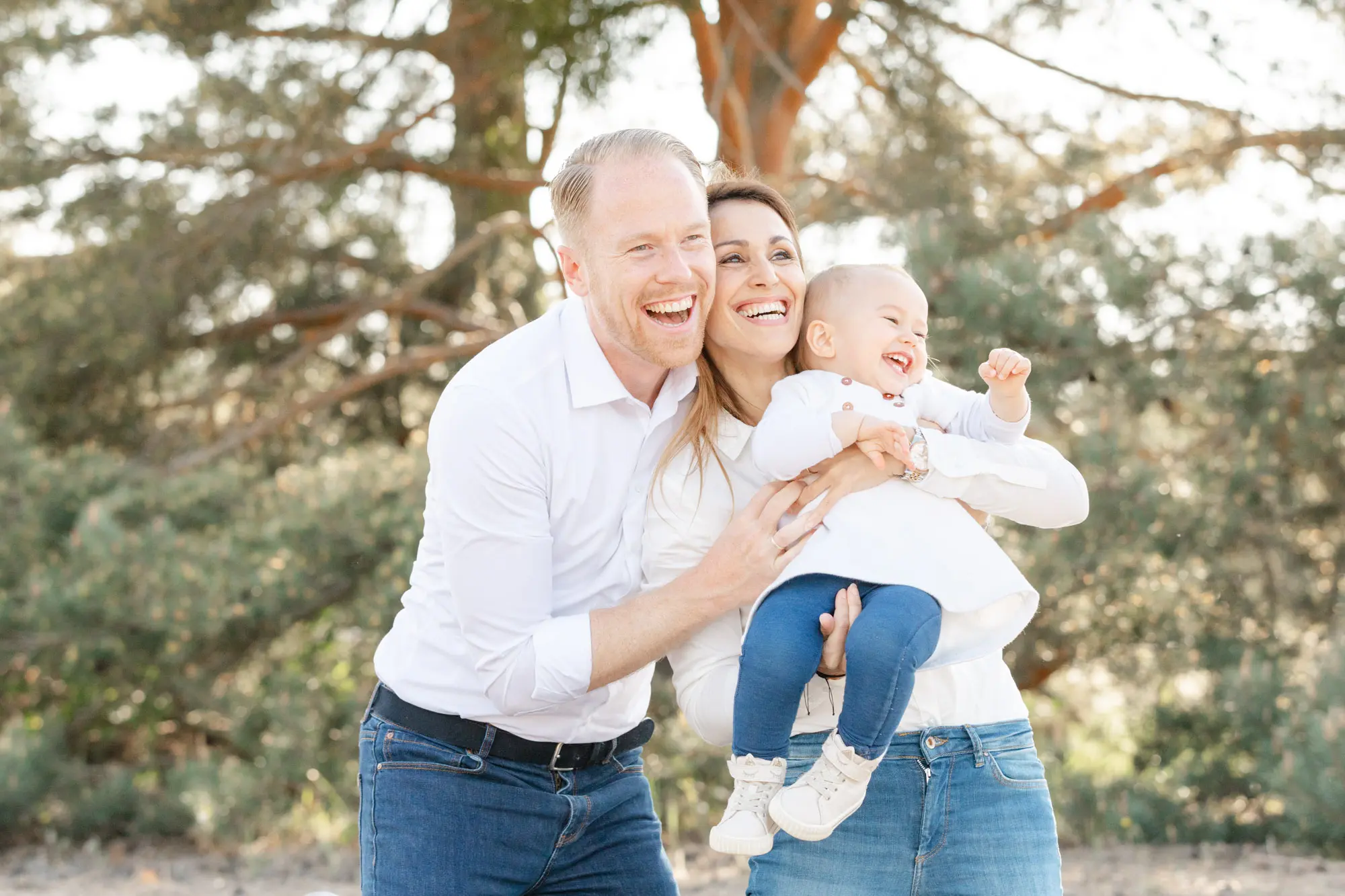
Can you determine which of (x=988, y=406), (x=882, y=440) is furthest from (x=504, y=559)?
(x=988, y=406)

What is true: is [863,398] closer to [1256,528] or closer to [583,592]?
[583,592]

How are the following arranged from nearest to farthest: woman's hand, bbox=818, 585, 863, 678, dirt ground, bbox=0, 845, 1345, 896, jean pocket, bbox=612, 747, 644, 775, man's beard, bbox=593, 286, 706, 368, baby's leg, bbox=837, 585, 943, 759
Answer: baby's leg, bbox=837, 585, 943, 759 → woman's hand, bbox=818, 585, 863, 678 → man's beard, bbox=593, 286, 706, 368 → jean pocket, bbox=612, 747, 644, 775 → dirt ground, bbox=0, 845, 1345, 896

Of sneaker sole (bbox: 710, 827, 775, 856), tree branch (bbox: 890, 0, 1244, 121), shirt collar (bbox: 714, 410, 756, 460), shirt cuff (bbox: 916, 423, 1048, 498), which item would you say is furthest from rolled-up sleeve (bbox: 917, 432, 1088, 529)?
tree branch (bbox: 890, 0, 1244, 121)

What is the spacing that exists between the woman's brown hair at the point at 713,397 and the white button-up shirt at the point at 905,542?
0.39ft

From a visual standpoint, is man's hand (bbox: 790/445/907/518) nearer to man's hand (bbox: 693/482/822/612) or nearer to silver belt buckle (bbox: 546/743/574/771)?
man's hand (bbox: 693/482/822/612)

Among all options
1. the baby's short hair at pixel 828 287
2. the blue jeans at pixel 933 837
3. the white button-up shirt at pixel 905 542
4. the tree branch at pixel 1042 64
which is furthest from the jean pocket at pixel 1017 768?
the tree branch at pixel 1042 64

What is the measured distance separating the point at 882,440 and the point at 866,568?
23 centimetres

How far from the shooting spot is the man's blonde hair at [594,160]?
98.0 inches

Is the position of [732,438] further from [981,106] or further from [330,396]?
[330,396]

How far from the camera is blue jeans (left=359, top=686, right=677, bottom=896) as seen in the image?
243cm

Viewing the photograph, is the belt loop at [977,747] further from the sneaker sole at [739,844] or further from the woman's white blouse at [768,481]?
the sneaker sole at [739,844]

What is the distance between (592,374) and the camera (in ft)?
8.21

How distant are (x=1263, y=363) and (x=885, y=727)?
394 cm

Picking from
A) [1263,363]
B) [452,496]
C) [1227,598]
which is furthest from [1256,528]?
[452,496]
